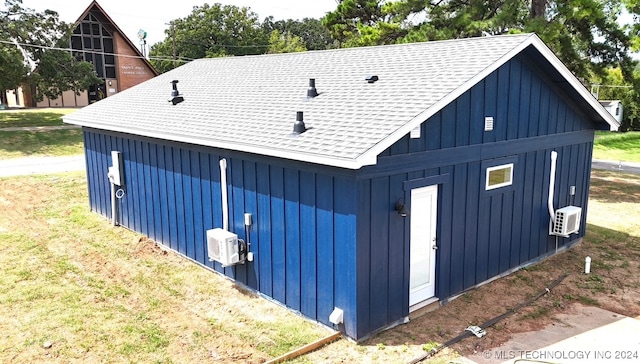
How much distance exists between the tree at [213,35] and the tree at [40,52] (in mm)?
30526

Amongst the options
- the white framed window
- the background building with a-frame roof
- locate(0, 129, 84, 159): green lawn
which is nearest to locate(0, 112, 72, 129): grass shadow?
locate(0, 129, 84, 159): green lawn

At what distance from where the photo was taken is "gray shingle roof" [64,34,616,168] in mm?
6539

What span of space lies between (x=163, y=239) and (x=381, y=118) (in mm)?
5892

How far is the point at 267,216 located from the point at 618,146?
2975 cm

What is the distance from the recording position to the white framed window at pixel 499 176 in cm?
843

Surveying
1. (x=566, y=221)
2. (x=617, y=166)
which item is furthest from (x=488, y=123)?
(x=617, y=166)

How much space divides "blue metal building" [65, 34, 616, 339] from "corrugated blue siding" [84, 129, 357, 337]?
0.09 ft

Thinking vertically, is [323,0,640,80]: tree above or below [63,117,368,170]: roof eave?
above

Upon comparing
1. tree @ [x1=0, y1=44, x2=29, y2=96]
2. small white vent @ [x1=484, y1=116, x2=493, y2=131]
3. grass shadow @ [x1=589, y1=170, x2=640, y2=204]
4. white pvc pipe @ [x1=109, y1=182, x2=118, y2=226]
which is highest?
tree @ [x1=0, y1=44, x2=29, y2=96]

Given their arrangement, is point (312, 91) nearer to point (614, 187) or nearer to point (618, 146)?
point (614, 187)

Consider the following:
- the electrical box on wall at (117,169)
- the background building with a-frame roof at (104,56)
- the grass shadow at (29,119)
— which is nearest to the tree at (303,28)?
the background building with a-frame roof at (104,56)

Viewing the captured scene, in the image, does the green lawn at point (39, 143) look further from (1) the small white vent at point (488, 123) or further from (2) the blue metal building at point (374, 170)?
(1) the small white vent at point (488, 123)

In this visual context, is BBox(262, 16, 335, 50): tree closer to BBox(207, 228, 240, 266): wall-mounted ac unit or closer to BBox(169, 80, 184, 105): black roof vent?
BBox(169, 80, 184, 105): black roof vent

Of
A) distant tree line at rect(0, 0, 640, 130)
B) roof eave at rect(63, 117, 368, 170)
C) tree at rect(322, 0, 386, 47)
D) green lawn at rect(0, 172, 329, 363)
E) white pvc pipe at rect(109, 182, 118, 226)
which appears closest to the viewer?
roof eave at rect(63, 117, 368, 170)
